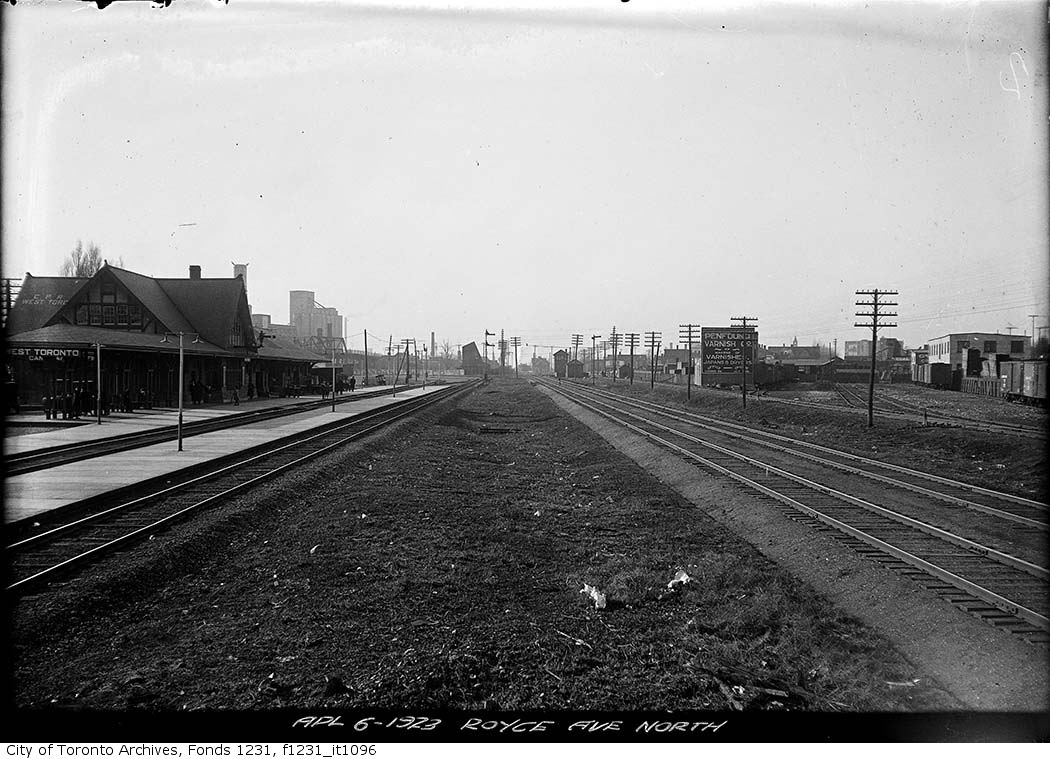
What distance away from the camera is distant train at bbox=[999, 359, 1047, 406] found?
3628cm

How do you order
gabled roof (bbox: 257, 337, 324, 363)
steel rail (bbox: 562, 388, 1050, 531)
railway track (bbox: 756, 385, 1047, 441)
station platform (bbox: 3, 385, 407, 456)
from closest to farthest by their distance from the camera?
steel rail (bbox: 562, 388, 1050, 531)
station platform (bbox: 3, 385, 407, 456)
railway track (bbox: 756, 385, 1047, 441)
gabled roof (bbox: 257, 337, 324, 363)

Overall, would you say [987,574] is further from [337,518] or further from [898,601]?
[337,518]

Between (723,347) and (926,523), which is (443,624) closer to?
(926,523)

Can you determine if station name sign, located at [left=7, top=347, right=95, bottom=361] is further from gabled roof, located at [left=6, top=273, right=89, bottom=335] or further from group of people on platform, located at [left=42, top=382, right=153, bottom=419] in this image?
gabled roof, located at [left=6, top=273, right=89, bottom=335]

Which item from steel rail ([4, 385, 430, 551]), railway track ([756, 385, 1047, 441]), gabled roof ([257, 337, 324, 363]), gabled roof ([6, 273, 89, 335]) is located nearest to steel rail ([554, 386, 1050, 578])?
railway track ([756, 385, 1047, 441])

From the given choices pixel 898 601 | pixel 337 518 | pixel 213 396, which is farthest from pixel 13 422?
pixel 898 601

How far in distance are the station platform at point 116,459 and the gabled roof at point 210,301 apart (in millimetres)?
14183

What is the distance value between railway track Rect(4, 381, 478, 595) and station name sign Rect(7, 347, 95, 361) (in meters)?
12.9

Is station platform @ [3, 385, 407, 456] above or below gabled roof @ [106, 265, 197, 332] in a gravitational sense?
below

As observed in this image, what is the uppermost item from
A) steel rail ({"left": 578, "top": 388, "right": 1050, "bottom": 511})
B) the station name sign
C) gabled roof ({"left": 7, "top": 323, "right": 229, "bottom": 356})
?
gabled roof ({"left": 7, "top": 323, "right": 229, "bottom": 356})

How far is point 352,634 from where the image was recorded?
6.47 m

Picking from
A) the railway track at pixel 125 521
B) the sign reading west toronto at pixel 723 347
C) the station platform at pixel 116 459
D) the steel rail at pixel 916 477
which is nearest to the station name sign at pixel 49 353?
the station platform at pixel 116 459

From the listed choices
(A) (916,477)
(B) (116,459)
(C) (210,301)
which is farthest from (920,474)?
(C) (210,301)

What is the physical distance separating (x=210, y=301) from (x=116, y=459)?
105ft
